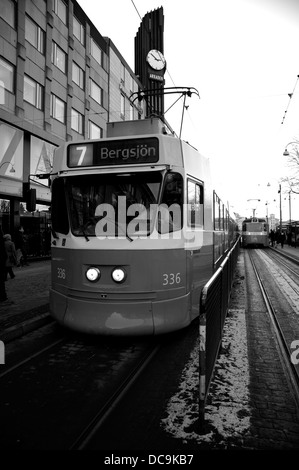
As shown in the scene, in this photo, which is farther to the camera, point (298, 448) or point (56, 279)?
point (56, 279)

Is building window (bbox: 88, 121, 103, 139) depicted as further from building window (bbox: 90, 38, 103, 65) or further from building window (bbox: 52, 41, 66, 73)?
building window (bbox: 90, 38, 103, 65)

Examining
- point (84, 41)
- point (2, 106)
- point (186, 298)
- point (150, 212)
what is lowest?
point (186, 298)

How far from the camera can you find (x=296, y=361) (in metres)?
4.38

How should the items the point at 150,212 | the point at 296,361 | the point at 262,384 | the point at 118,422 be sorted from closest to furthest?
the point at 118,422 < the point at 262,384 < the point at 296,361 < the point at 150,212

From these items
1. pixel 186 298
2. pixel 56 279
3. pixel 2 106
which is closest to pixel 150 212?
pixel 186 298

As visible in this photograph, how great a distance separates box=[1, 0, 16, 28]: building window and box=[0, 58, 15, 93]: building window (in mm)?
2086

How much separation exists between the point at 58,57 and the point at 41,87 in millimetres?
3190

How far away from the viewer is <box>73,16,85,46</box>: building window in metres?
23.7

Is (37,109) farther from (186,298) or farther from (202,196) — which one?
(186,298)

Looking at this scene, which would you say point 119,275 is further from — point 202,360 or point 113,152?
point 202,360

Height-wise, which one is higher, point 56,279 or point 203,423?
point 56,279

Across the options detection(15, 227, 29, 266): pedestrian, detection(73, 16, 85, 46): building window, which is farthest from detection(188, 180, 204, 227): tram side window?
detection(73, 16, 85, 46): building window
